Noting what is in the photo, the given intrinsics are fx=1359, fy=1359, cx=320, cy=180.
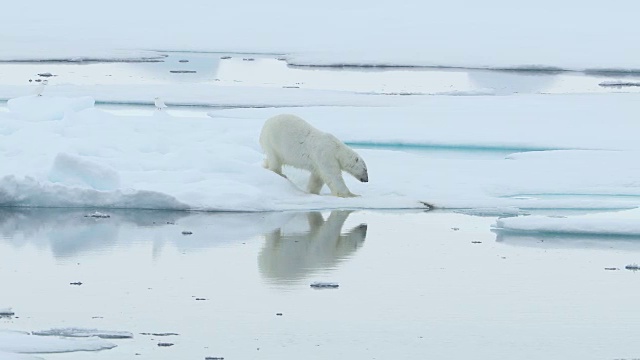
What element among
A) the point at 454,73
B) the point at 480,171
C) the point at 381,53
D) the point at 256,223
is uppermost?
the point at 381,53

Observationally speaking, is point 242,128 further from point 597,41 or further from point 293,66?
point 597,41

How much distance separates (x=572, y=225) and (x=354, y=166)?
1589 millimetres

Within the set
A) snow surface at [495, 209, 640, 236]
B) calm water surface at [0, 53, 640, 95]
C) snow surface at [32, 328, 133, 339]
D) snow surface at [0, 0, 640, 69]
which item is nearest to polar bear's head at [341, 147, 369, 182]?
snow surface at [495, 209, 640, 236]

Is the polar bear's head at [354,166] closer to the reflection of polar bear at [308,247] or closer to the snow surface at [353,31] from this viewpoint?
the reflection of polar bear at [308,247]

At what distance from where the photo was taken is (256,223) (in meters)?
7.95

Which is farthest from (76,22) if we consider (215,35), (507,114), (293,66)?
(507,114)

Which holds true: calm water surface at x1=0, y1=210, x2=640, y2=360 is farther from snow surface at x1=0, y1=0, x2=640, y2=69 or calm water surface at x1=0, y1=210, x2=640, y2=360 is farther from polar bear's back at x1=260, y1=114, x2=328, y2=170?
snow surface at x1=0, y1=0, x2=640, y2=69

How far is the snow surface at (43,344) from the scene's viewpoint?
4918 millimetres

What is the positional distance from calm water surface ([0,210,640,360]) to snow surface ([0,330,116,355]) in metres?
0.08

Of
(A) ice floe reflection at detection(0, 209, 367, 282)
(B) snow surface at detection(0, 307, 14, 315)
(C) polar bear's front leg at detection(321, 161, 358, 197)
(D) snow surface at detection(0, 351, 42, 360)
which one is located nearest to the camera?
(D) snow surface at detection(0, 351, 42, 360)

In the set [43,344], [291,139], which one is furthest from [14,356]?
[291,139]

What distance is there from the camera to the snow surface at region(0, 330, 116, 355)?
4.92 metres

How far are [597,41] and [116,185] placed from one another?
15.3m

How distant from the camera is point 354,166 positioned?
28.3 ft
